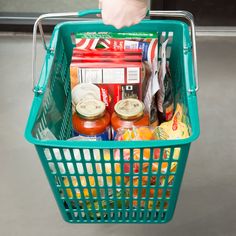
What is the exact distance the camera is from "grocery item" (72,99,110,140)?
32.5 inches

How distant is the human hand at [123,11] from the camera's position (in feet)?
2.00

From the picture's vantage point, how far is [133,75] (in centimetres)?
90

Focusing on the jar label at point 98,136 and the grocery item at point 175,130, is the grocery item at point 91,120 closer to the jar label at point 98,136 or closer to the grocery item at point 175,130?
the jar label at point 98,136

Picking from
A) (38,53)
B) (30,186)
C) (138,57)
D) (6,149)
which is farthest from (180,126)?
(38,53)

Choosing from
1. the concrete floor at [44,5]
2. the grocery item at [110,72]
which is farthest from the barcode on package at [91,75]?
the concrete floor at [44,5]

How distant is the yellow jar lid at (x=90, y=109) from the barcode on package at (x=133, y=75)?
11 cm

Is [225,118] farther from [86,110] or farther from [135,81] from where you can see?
[86,110]

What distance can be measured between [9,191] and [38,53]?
0.68 m

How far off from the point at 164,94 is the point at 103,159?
0.32 metres

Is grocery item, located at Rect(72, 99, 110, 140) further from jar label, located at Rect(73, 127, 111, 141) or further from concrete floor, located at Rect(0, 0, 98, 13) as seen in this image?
concrete floor, located at Rect(0, 0, 98, 13)

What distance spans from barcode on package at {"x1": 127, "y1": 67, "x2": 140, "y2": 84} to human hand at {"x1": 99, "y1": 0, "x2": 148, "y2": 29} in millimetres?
266

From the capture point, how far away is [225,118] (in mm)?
1316

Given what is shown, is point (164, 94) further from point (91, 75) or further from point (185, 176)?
point (185, 176)

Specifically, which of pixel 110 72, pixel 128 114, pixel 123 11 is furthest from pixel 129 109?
pixel 123 11
